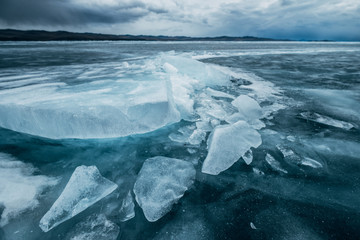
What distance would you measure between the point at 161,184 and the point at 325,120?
6.58 ft

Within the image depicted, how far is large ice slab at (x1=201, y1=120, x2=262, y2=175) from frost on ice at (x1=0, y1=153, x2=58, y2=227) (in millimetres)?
1063

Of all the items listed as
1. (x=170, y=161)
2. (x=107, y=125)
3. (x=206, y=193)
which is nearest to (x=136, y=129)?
(x=107, y=125)

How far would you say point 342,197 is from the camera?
1.08 m

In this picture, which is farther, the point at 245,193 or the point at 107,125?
the point at 107,125

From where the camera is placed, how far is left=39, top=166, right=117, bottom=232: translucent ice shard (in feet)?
3.16

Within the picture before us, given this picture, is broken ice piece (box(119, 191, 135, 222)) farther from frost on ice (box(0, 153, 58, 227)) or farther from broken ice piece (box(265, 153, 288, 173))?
broken ice piece (box(265, 153, 288, 173))

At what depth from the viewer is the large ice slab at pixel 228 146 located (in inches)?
52.8

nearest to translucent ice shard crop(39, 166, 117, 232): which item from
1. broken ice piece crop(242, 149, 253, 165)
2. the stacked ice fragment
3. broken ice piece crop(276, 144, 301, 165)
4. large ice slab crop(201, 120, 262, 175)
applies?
the stacked ice fragment

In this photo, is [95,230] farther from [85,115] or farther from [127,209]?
[85,115]

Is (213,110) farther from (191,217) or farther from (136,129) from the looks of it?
(191,217)

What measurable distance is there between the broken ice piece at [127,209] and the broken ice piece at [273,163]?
3.29 feet

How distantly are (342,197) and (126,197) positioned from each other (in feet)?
4.17

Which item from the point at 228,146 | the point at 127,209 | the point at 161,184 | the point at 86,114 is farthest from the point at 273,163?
the point at 86,114

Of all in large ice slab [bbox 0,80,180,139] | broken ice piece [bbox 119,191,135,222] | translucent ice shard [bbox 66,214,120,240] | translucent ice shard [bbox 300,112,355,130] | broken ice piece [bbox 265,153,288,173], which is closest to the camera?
translucent ice shard [bbox 66,214,120,240]
